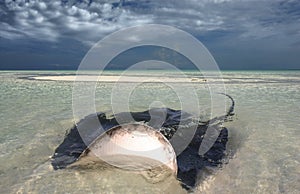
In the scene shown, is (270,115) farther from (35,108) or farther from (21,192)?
(35,108)

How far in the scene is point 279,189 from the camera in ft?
13.0

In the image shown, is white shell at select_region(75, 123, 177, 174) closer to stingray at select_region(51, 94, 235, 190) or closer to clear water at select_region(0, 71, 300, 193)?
stingray at select_region(51, 94, 235, 190)

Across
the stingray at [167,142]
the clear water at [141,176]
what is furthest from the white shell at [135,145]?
the clear water at [141,176]

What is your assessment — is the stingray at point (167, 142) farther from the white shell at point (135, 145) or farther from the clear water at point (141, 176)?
the clear water at point (141, 176)

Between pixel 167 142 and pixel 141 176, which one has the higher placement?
pixel 167 142

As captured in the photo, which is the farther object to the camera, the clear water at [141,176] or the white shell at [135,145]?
the clear water at [141,176]

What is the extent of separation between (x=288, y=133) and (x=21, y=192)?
6.21 m

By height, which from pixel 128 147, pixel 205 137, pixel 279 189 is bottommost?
pixel 279 189

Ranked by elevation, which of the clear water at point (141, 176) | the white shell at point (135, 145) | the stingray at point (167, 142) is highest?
the white shell at point (135, 145)

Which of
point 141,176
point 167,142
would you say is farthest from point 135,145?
point 141,176

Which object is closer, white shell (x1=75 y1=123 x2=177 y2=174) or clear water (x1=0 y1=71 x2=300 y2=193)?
white shell (x1=75 y1=123 x2=177 y2=174)

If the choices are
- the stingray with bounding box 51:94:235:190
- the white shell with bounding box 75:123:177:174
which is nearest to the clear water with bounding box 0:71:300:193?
the stingray with bounding box 51:94:235:190

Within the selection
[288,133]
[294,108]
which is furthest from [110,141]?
[294,108]

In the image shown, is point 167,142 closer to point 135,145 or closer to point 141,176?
point 135,145
